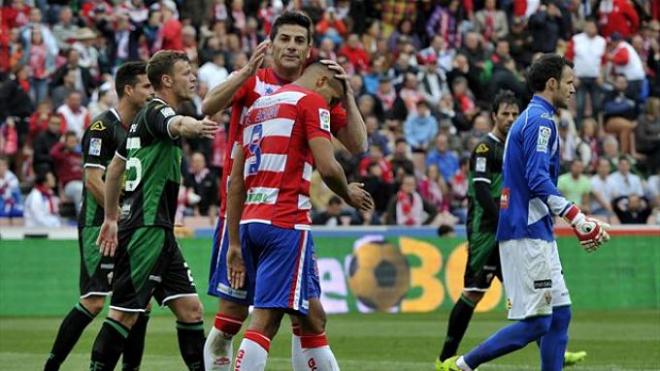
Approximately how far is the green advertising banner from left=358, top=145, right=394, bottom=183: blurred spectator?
2.87 metres

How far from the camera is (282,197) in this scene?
9.49m

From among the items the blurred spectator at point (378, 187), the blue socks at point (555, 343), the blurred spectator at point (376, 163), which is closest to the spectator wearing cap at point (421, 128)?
the blurred spectator at point (376, 163)

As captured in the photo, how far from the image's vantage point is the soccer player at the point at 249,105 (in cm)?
986

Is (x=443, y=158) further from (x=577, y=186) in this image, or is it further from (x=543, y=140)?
(x=543, y=140)

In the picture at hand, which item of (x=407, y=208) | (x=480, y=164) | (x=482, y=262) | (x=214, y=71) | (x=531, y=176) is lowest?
(x=407, y=208)

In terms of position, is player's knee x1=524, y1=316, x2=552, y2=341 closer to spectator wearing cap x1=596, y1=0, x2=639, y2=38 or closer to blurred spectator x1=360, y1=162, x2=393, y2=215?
blurred spectator x1=360, y1=162, x2=393, y2=215

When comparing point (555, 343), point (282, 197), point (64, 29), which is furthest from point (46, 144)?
point (282, 197)

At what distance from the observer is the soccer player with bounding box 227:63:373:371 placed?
941 centimetres

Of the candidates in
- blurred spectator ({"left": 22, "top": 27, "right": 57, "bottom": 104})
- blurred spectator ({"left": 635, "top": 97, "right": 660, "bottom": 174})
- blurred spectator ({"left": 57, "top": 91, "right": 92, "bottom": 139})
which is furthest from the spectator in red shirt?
blurred spectator ({"left": 57, "top": 91, "right": 92, "bottom": 139})

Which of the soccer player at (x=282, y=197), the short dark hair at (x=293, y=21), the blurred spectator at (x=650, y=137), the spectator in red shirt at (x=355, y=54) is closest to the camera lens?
the soccer player at (x=282, y=197)

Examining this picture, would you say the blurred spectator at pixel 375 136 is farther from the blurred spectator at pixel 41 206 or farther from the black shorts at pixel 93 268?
the black shorts at pixel 93 268

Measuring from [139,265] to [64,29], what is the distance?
1906 cm

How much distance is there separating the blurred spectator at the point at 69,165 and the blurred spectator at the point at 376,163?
5.21 meters

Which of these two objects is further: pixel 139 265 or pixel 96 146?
pixel 96 146
